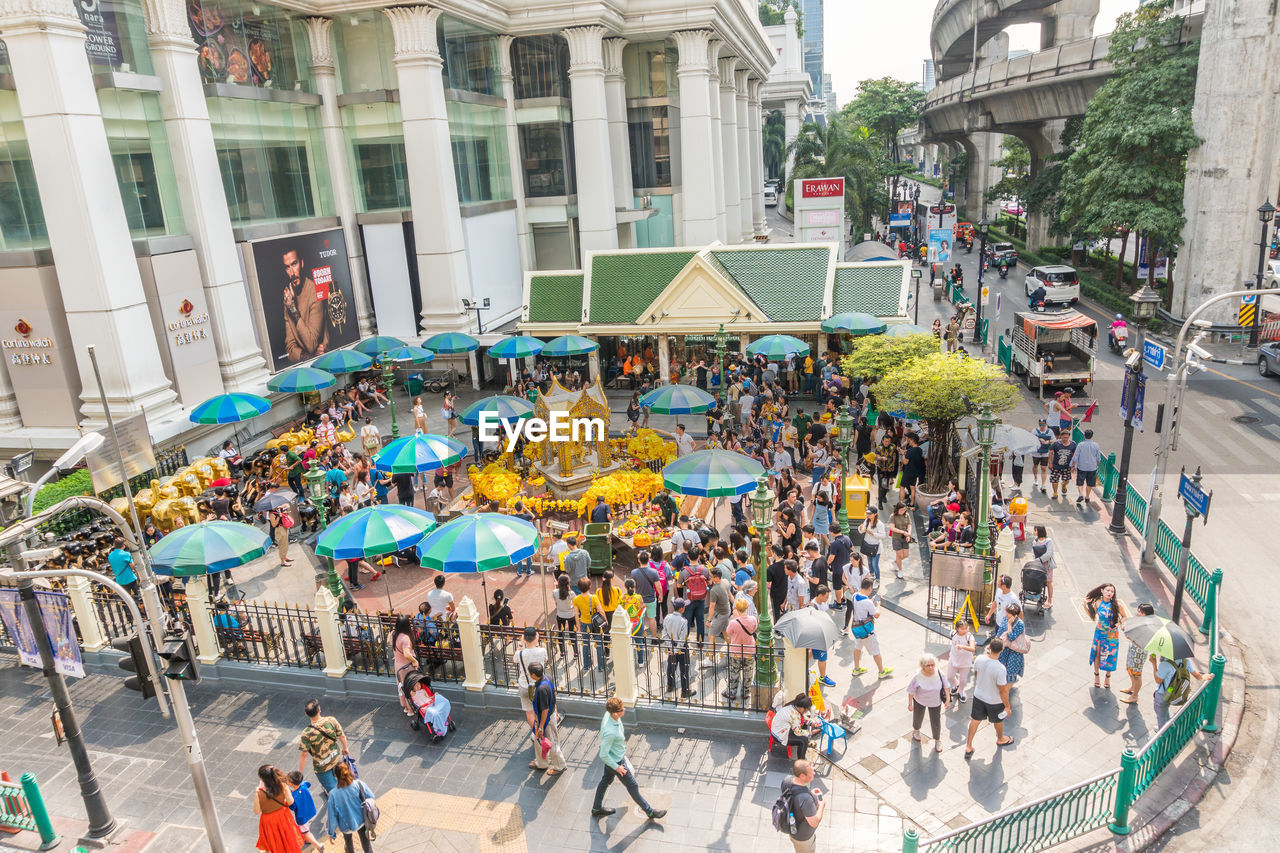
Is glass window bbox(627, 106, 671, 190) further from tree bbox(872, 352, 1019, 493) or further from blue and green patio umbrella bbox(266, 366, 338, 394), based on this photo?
tree bbox(872, 352, 1019, 493)

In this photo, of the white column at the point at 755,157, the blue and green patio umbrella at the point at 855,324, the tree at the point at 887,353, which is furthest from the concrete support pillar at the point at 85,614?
the white column at the point at 755,157

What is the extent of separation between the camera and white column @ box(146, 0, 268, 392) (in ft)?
77.6

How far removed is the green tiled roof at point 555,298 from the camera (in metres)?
31.3

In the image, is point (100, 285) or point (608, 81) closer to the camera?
point (100, 285)

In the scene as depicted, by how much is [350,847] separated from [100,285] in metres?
17.4

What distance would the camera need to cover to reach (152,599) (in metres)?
9.50

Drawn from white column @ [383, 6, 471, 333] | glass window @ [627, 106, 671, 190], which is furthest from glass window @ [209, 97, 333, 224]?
glass window @ [627, 106, 671, 190]

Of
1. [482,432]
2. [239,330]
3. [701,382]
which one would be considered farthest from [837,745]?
[239,330]

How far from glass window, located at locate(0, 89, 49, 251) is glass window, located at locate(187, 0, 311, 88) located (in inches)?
227

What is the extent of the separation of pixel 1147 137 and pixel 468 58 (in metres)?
28.2

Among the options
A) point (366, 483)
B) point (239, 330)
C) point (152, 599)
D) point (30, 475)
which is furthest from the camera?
point (239, 330)

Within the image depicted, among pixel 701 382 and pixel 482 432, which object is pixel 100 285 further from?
pixel 701 382

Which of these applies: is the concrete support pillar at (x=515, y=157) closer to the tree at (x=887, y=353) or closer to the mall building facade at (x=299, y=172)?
the mall building facade at (x=299, y=172)

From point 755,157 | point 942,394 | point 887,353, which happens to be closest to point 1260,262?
point 887,353
